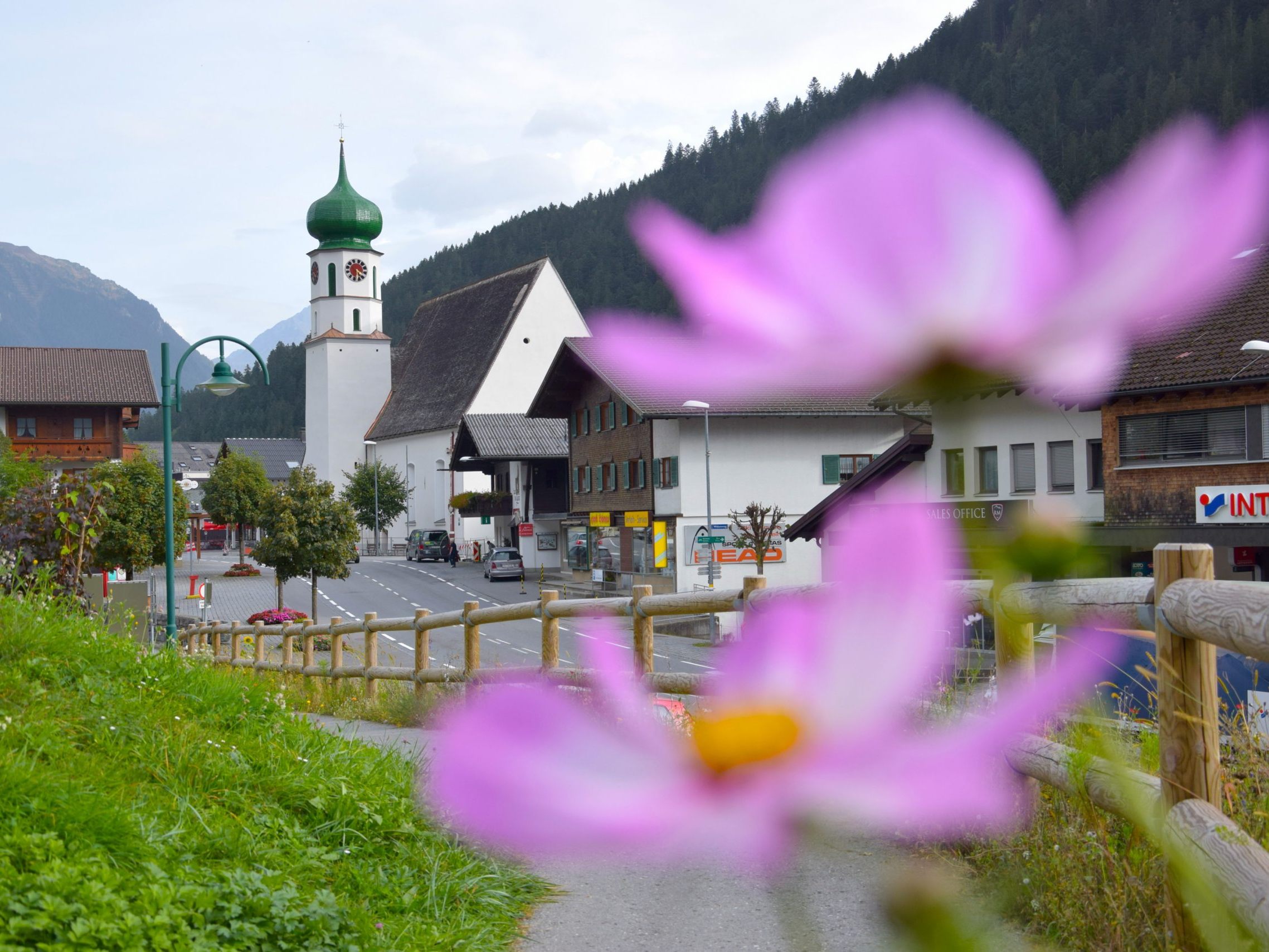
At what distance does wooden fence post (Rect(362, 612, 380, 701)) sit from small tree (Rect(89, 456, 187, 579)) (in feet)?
67.0

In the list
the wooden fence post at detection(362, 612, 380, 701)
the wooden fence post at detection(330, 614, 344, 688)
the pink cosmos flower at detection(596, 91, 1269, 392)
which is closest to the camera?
the pink cosmos flower at detection(596, 91, 1269, 392)

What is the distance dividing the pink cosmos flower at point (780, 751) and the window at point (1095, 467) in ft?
0.60

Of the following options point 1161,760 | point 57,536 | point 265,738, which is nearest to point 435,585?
point 57,536

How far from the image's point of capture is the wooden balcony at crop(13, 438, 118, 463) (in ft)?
196

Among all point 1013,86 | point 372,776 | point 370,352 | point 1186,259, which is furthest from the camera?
point 370,352

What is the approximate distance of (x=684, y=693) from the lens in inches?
40.8

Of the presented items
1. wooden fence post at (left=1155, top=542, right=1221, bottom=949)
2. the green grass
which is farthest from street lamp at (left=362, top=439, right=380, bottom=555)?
wooden fence post at (left=1155, top=542, right=1221, bottom=949)

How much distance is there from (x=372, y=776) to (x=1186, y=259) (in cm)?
633

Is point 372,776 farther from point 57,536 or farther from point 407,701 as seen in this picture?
point 57,536

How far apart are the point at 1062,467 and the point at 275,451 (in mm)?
141689

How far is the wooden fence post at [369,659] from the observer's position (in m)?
12.7

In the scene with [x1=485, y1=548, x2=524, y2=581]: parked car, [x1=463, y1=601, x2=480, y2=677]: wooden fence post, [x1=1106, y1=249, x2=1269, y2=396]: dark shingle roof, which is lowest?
[x1=485, y1=548, x2=524, y2=581]: parked car

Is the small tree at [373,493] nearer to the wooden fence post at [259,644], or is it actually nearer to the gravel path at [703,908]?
the wooden fence post at [259,644]

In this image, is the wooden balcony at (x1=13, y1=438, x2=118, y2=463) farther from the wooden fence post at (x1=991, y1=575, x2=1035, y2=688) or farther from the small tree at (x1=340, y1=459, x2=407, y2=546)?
the wooden fence post at (x1=991, y1=575, x2=1035, y2=688)
